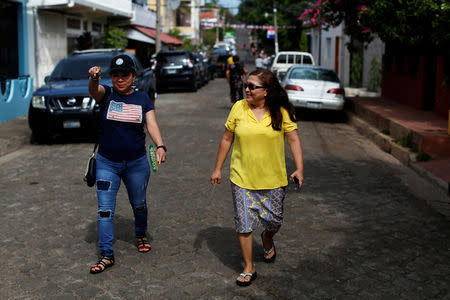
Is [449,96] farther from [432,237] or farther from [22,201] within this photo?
[22,201]

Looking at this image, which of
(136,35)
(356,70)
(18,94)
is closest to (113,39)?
(136,35)

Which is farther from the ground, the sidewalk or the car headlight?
the car headlight

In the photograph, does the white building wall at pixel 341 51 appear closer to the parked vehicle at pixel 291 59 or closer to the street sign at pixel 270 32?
the parked vehicle at pixel 291 59

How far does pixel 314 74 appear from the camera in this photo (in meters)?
16.8

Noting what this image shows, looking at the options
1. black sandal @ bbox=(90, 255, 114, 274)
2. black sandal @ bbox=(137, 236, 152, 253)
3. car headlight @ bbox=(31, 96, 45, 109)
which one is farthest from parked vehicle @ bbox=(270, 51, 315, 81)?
black sandal @ bbox=(90, 255, 114, 274)

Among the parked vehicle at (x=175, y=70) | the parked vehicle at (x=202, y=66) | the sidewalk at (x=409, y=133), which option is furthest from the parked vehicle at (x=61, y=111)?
the parked vehicle at (x=202, y=66)

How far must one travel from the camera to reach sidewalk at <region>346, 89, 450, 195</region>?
29.8ft

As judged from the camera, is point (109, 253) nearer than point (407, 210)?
Yes

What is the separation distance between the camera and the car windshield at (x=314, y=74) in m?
16.7

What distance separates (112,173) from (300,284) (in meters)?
1.73

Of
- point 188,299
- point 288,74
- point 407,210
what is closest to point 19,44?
point 288,74

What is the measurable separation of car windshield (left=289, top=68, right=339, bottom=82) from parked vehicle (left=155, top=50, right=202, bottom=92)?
334 inches

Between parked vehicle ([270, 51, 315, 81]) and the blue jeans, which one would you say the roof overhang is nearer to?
parked vehicle ([270, 51, 315, 81])

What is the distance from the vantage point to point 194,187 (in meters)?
7.68
